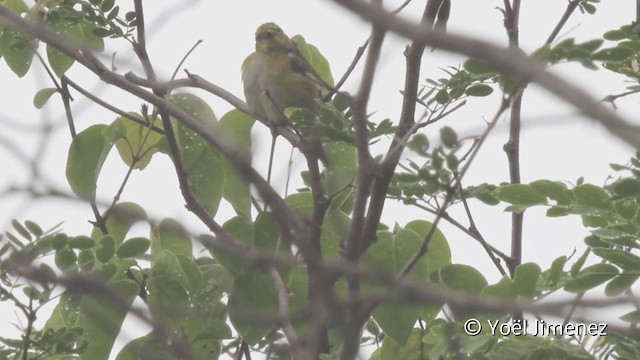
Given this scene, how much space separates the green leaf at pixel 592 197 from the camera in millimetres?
2436

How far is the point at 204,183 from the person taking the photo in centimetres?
306

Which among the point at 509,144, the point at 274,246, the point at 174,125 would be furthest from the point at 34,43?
the point at 509,144

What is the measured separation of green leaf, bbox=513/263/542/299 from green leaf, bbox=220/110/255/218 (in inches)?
36.0

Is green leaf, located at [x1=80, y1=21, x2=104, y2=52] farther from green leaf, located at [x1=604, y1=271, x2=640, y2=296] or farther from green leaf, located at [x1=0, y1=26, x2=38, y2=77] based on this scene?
green leaf, located at [x1=604, y1=271, x2=640, y2=296]

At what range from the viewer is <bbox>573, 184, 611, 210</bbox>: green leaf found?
244 centimetres

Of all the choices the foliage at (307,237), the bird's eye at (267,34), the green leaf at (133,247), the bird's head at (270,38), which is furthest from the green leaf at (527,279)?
the bird's eye at (267,34)

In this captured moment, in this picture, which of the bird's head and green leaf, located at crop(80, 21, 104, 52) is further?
the bird's head

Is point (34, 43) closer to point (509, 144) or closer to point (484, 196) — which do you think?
point (484, 196)

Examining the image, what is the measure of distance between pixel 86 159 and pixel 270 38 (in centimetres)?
250

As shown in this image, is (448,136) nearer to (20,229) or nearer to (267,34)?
(20,229)

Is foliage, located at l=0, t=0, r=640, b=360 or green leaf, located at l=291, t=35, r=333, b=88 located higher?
green leaf, located at l=291, t=35, r=333, b=88

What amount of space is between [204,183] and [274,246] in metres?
0.37

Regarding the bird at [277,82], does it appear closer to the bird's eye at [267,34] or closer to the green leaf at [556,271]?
the bird's eye at [267,34]

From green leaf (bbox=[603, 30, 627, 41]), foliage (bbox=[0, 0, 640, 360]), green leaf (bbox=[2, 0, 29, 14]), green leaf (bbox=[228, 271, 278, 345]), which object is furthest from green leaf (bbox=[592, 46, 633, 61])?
green leaf (bbox=[2, 0, 29, 14])
